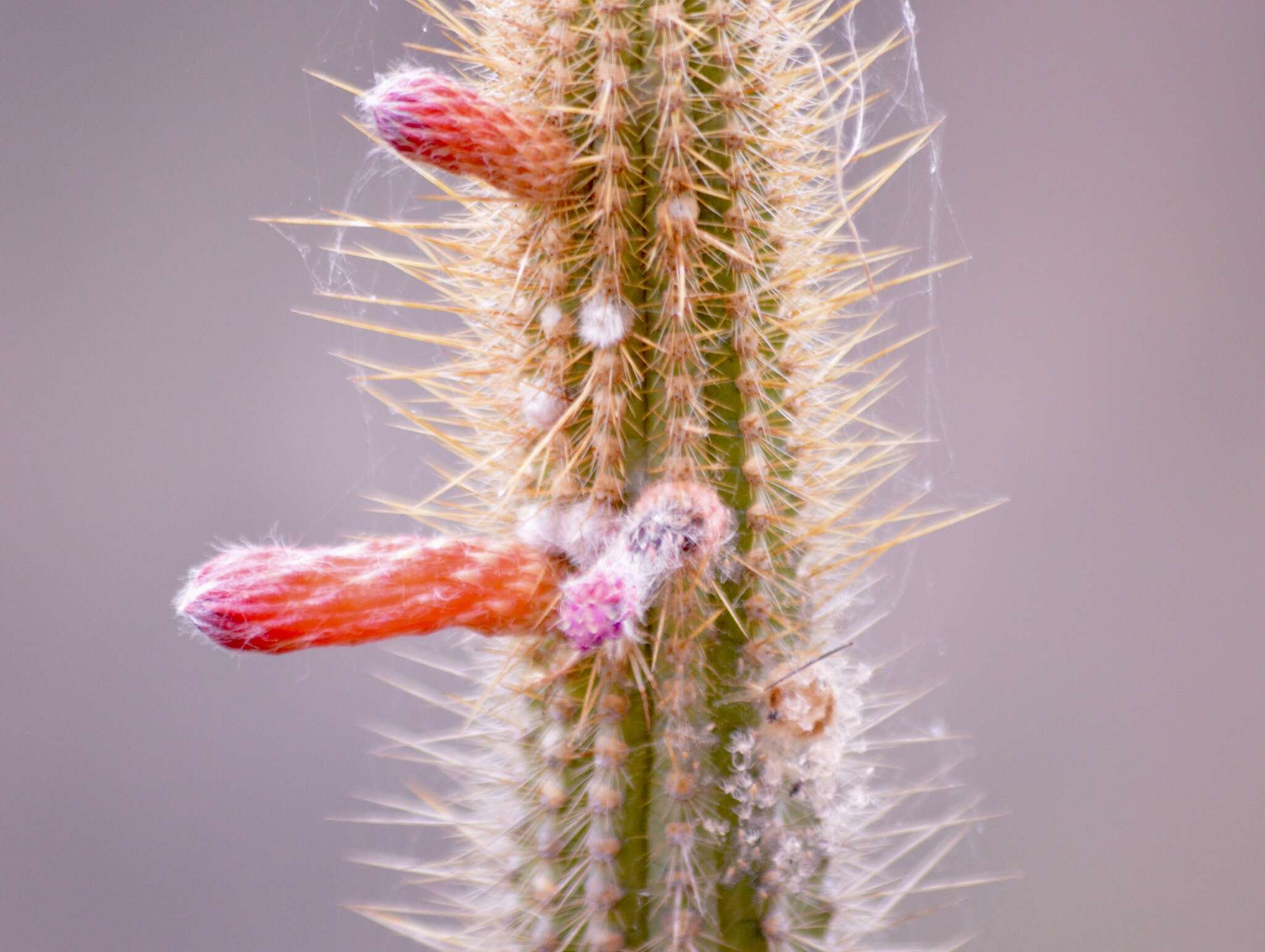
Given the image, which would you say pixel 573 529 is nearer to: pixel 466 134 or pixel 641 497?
pixel 641 497

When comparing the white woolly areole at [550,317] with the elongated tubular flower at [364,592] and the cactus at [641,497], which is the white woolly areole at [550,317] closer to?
the cactus at [641,497]

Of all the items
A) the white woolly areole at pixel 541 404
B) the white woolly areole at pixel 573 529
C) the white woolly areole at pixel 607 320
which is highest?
the white woolly areole at pixel 607 320

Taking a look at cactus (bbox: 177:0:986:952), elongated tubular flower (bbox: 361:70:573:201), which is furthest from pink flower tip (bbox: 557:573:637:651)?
elongated tubular flower (bbox: 361:70:573:201)

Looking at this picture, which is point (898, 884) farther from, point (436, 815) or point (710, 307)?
point (710, 307)

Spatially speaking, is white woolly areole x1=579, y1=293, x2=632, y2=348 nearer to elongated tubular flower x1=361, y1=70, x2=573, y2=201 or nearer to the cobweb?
elongated tubular flower x1=361, y1=70, x2=573, y2=201

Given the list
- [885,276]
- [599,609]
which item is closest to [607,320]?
[599,609]

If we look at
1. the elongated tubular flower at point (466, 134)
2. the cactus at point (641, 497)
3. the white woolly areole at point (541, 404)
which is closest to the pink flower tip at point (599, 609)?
the cactus at point (641, 497)
